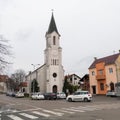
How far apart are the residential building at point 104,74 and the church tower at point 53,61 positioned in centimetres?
1522

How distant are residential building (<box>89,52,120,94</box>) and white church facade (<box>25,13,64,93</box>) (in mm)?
15279

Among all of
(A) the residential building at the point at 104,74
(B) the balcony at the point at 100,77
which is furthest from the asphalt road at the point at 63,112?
(B) the balcony at the point at 100,77

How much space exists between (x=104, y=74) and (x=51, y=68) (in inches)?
942

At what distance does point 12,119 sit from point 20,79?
97.6m

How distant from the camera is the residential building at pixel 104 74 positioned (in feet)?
208

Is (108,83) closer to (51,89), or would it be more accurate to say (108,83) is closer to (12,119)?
(51,89)

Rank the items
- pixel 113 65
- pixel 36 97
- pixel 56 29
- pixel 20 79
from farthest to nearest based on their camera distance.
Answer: pixel 20 79, pixel 56 29, pixel 113 65, pixel 36 97

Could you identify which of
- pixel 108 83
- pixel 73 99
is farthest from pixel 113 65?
pixel 73 99

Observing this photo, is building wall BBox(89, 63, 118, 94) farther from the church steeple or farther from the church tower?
the church steeple

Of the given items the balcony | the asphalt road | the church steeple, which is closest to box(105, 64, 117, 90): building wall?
the balcony

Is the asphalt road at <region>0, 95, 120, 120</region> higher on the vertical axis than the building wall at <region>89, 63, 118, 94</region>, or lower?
lower

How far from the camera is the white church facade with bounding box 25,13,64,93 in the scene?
8538 cm

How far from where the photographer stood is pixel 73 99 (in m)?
39.8

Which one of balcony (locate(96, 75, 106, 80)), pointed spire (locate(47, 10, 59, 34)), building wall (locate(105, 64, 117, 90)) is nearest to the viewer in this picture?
building wall (locate(105, 64, 117, 90))
